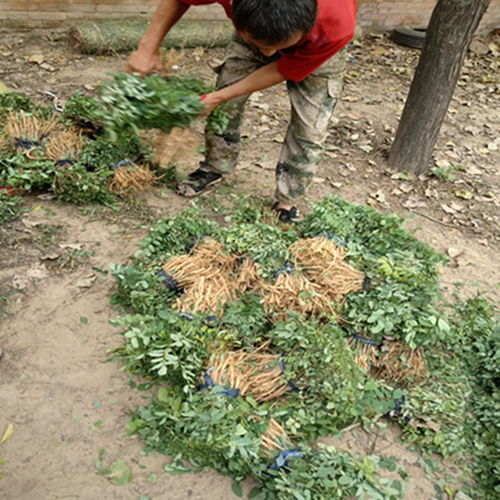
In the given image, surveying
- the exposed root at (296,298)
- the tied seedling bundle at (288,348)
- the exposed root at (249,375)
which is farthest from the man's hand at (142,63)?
the exposed root at (249,375)

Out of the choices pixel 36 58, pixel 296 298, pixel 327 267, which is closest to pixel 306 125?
pixel 327 267

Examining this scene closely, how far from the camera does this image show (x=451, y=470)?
232 centimetres

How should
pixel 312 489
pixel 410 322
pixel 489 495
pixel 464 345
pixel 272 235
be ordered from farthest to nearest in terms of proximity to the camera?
pixel 272 235, pixel 464 345, pixel 410 322, pixel 489 495, pixel 312 489

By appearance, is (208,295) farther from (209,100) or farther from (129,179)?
(129,179)

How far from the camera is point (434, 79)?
4.03m

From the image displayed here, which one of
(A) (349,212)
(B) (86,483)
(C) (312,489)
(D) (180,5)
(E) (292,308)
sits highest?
(D) (180,5)

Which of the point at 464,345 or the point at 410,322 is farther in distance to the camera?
the point at 464,345

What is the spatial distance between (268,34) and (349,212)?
1386mm

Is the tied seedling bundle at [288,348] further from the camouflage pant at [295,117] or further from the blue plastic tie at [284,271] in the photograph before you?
the camouflage pant at [295,117]

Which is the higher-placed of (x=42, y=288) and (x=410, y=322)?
(x=410, y=322)

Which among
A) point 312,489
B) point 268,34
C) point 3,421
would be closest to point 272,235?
point 268,34

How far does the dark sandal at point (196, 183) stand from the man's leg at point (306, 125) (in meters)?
0.56

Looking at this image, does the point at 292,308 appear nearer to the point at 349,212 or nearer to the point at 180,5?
the point at 349,212

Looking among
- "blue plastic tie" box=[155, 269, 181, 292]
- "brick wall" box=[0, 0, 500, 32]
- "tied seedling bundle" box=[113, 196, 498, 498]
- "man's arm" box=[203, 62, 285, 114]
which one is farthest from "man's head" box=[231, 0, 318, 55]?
"brick wall" box=[0, 0, 500, 32]
